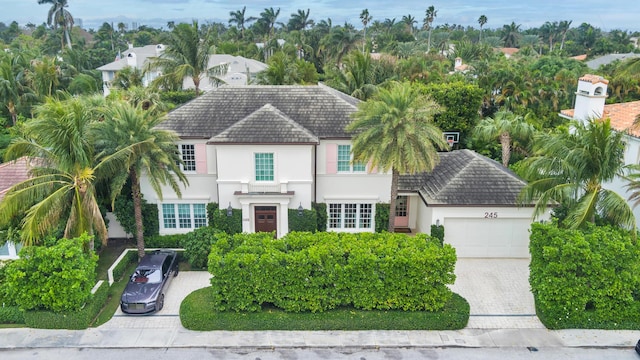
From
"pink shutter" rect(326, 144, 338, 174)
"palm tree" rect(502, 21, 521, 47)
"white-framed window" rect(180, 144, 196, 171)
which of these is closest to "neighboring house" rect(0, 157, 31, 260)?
"white-framed window" rect(180, 144, 196, 171)

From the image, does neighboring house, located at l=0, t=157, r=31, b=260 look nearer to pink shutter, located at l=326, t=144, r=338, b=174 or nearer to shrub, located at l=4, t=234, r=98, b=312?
shrub, located at l=4, t=234, r=98, b=312

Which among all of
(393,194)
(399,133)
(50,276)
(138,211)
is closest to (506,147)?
(393,194)

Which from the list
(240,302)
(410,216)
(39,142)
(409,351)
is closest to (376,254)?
(409,351)

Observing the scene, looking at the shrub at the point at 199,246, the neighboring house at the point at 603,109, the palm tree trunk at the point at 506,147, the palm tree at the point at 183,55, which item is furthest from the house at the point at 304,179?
the palm tree at the point at 183,55

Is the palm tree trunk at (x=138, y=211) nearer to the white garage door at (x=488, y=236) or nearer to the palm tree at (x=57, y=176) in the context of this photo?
the palm tree at (x=57, y=176)

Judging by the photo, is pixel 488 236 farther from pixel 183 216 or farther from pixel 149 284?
pixel 149 284

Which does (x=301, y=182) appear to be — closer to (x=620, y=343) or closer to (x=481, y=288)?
(x=481, y=288)
